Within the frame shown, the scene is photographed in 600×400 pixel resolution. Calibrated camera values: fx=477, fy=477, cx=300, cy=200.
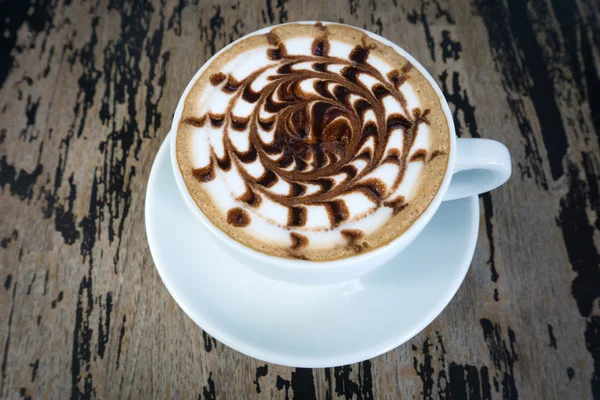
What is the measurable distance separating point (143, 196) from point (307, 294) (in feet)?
1.67

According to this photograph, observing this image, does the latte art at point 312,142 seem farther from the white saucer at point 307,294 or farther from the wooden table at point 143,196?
the wooden table at point 143,196

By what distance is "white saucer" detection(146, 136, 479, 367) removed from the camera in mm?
886

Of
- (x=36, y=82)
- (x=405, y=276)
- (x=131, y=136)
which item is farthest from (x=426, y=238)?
(x=36, y=82)

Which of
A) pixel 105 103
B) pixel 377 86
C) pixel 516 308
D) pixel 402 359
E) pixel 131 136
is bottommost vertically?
pixel 402 359

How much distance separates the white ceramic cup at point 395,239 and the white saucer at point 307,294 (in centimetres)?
8

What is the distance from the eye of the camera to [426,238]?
1.00 meters

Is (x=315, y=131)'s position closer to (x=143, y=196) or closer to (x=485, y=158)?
(x=485, y=158)

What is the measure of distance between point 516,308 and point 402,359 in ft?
0.95

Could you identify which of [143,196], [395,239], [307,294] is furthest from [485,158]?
[143,196]

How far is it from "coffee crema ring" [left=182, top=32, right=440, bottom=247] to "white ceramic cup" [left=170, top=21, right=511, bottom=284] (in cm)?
3

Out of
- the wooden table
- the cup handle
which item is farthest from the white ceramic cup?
the wooden table

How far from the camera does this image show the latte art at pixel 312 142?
0.81m

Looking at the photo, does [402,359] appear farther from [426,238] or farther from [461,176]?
[461,176]

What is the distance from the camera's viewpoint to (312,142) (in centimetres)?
88
